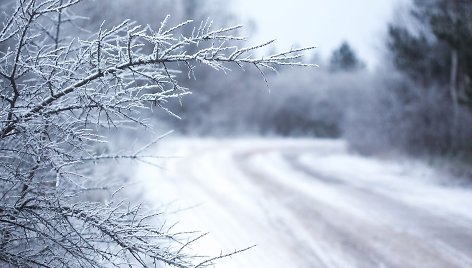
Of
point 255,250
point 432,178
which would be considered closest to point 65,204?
point 255,250

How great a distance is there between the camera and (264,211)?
8.86 m

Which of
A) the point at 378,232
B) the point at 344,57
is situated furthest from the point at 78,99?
the point at 344,57

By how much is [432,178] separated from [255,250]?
27.6 ft

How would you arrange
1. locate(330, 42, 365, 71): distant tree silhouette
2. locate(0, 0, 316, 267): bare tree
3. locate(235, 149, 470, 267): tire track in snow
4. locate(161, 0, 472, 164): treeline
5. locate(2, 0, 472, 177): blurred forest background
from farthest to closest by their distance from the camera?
locate(330, 42, 365, 71): distant tree silhouette, locate(161, 0, 472, 164): treeline, locate(2, 0, 472, 177): blurred forest background, locate(235, 149, 470, 267): tire track in snow, locate(0, 0, 316, 267): bare tree

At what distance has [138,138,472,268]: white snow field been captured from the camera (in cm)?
617

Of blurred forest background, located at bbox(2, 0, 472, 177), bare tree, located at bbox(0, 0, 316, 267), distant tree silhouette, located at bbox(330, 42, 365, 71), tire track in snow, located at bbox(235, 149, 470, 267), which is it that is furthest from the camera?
distant tree silhouette, located at bbox(330, 42, 365, 71)

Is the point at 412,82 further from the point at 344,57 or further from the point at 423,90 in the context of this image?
the point at 344,57

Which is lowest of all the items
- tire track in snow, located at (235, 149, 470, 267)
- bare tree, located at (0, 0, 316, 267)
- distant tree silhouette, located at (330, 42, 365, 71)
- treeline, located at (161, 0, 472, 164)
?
tire track in snow, located at (235, 149, 470, 267)

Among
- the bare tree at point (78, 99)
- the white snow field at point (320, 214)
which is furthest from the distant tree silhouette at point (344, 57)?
the bare tree at point (78, 99)

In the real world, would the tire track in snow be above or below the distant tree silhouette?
below

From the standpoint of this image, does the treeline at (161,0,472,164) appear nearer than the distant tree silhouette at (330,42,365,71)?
Yes

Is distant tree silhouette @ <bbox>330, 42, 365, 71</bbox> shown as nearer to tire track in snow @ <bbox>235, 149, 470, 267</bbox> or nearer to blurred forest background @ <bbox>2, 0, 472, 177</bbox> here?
blurred forest background @ <bbox>2, 0, 472, 177</bbox>

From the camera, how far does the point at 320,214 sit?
8.65 metres

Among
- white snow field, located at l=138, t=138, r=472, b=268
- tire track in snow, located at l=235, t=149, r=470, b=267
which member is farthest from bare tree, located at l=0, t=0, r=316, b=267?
tire track in snow, located at l=235, t=149, r=470, b=267
